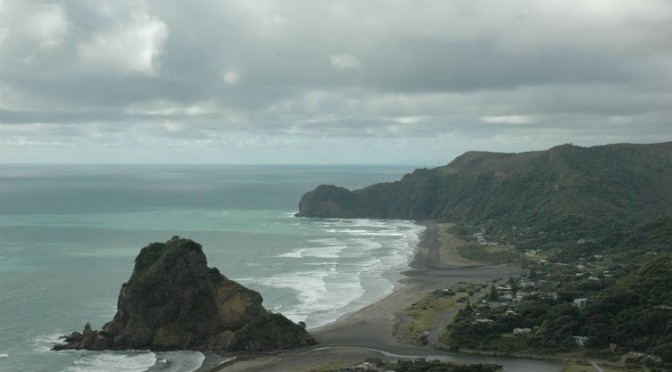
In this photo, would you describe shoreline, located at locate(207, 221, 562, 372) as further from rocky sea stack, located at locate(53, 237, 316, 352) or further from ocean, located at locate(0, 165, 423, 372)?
ocean, located at locate(0, 165, 423, 372)

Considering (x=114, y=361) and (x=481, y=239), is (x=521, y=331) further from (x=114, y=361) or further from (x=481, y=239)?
(x=481, y=239)

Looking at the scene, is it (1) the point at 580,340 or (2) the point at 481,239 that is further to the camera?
(2) the point at 481,239

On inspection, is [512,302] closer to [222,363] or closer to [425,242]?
[222,363]

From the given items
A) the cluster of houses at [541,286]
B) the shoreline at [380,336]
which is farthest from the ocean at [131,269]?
the cluster of houses at [541,286]

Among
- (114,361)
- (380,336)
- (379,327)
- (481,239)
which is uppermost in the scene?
(481,239)

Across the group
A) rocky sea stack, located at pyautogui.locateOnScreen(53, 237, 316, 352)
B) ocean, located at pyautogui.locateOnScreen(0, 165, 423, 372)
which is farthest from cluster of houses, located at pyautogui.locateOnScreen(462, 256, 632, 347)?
rocky sea stack, located at pyautogui.locateOnScreen(53, 237, 316, 352)

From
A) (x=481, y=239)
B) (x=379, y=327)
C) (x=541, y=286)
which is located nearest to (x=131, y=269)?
(x=379, y=327)
